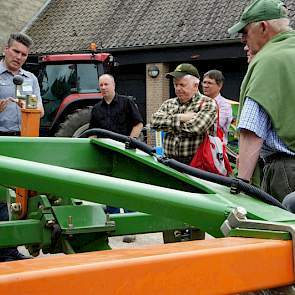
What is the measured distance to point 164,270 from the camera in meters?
1.17

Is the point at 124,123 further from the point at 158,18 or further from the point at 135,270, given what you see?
the point at 158,18

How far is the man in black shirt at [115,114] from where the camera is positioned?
577 centimetres

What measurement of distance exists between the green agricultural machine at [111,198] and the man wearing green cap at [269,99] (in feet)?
1.41

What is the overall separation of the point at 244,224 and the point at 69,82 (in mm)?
8908

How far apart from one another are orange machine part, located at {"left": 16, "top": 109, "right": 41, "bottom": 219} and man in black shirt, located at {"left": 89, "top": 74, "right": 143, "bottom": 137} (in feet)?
8.63

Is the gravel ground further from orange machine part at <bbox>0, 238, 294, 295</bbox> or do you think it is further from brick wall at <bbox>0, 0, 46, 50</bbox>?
brick wall at <bbox>0, 0, 46, 50</bbox>

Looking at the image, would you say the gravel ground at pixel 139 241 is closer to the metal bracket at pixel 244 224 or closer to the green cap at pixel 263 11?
the green cap at pixel 263 11

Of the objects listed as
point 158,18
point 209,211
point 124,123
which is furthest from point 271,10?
point 158,18

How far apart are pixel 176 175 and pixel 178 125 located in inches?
76.9

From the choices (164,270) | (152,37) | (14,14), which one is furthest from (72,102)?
(14,14)

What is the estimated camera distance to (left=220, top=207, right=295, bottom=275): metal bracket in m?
1.40

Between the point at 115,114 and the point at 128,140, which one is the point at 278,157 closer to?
the point at 128,140

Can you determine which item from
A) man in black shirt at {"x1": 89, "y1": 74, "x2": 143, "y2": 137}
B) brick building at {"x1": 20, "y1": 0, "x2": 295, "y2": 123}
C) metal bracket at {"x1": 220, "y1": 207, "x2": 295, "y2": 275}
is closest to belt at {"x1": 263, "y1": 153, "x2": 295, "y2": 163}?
metal bracket at {"x1": 220, "y1": 207, "x2": 295, "y2": 275}

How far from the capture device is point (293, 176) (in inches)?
101
